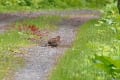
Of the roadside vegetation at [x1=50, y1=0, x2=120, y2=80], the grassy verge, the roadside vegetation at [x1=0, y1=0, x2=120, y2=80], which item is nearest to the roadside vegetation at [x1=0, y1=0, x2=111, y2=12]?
the roadside vegetation at [x1=0, y1=0, x2=120, y2=80]

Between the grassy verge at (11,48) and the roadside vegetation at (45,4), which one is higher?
the roadside vegetation at (45,4)

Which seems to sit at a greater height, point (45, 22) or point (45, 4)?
point (45, 4)

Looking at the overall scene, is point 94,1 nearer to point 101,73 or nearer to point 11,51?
point 11,51

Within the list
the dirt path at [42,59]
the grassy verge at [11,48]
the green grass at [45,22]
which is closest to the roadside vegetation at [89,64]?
the dirt path at [42,59]

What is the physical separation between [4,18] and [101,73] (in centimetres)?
1834

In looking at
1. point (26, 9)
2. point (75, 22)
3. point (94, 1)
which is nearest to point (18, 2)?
point (26, 9)

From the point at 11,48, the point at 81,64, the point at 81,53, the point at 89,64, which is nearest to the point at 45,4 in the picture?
the point at 11,48

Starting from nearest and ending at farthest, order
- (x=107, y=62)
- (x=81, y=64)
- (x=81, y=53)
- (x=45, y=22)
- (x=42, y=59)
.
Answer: (x=107, y=62) < (x=81, y=64) < (x=42, y=59) < (x=81, y=53) < (x=45, y=22)

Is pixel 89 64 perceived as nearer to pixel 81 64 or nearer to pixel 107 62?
pixel 81 64

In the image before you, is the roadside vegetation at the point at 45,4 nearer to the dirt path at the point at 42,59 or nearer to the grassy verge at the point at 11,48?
the grassy verge at the point at 11,48

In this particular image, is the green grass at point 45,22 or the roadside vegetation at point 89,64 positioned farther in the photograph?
the green grass at point 45,22

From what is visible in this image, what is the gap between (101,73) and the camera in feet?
37.3

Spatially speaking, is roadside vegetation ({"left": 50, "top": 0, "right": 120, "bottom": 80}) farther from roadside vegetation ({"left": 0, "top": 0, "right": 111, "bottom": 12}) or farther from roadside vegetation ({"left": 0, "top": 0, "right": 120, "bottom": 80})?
roadside vegetation ({"left": 0, "top": 0, "right": 111, "bottom": 12})

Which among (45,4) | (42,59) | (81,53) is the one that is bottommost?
(42,59)
